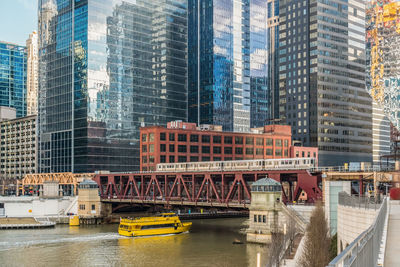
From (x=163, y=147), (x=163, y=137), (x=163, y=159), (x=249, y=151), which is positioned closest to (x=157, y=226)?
(x=163, y=159)

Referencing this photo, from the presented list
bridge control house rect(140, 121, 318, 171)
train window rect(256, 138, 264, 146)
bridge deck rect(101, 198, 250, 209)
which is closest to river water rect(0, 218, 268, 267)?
bridge deck rect(101, 198, 250, 209)

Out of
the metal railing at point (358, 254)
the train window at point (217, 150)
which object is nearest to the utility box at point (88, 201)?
the train window at point (217, 150)

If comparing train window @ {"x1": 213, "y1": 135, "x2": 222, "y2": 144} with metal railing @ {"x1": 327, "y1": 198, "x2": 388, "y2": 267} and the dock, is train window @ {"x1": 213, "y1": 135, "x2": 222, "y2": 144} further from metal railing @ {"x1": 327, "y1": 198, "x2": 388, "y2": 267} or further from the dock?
metal railing @ {"x1": 327, "y1": 198, "x2": 388, "y2": 267}

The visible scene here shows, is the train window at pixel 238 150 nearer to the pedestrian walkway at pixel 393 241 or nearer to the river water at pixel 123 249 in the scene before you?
the river water at pixel 123 249

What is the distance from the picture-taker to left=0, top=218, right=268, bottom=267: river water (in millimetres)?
78625

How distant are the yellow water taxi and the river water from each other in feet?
7.41

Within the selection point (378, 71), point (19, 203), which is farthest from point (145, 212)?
point (378, 71)

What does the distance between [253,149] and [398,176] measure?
115493mm

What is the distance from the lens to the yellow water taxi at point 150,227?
110 metres

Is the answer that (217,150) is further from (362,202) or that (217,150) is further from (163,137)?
(362,202)

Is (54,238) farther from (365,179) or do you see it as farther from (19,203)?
(365,179)

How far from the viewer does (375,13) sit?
130125 mm

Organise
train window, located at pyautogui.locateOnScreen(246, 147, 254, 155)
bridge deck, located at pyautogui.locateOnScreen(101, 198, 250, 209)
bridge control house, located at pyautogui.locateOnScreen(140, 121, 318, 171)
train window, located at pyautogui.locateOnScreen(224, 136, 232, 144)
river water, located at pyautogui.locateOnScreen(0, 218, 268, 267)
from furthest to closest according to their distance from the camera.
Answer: train window, located at pyautogui.locateOnScreen(246, 147, 254, 155) < train window, located at pyautogui.locateOnScreen(224, 136, 232, 144) < bridge control house, located at pyautogui.locateOnScreen(140, 121, 318, 171) < bridge deck, located at pyautogui.locateOnScreen(101, 198, 250, 209) < river water, located at pyautogui.locateOnScreen(0, 218, 268, 267)

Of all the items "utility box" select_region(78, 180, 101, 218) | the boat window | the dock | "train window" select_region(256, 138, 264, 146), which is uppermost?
"train window" select_region(256, 138, 264, 146)
